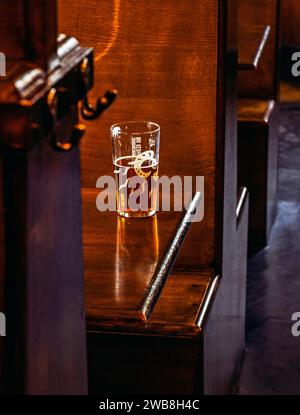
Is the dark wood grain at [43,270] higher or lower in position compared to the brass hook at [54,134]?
lower

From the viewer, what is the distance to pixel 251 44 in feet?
14.3

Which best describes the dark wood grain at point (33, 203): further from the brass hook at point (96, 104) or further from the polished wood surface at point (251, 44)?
the polished wood surface at point (251, 44)

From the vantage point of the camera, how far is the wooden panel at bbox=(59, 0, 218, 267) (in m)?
2.59

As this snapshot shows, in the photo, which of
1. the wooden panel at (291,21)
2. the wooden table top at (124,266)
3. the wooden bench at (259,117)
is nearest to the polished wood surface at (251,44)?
the wooden bench at (259,117)

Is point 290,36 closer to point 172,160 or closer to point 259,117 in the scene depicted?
point 259,117

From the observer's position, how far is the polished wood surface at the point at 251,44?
412 cm

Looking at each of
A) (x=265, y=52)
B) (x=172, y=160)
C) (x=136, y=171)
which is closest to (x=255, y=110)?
(x=265, y=52)

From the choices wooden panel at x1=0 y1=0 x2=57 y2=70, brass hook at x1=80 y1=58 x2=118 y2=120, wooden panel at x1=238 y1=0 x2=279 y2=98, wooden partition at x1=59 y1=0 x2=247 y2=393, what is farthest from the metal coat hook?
wooden panel at x1=238 y1=0 x2=279 y2=98

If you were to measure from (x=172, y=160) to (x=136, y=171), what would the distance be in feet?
1.40

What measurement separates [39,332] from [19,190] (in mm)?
214

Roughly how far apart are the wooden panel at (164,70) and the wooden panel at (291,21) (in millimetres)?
5349

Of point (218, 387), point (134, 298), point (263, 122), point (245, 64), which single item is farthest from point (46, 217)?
point (263, 122)

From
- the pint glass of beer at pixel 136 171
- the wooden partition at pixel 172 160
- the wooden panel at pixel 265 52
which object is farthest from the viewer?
the wooden panel at pixel 265 52

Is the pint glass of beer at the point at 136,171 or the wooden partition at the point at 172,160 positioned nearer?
the pint glass of beer at the point at 136,171
